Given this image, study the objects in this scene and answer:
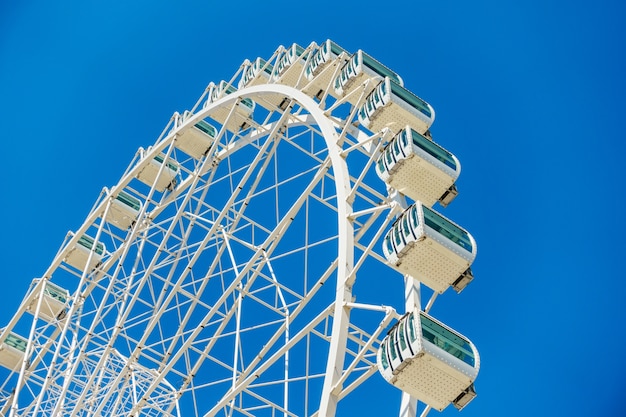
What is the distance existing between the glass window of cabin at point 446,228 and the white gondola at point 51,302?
54.9 feet

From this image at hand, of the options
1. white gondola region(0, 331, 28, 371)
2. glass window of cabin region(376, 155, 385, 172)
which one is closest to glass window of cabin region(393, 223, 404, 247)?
glass window of cabin region(376, 155, 385, 172)

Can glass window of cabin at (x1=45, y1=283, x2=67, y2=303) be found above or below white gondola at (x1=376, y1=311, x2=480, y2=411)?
above

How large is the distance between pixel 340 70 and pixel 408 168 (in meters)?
5.49

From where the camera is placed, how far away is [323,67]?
24.5 m

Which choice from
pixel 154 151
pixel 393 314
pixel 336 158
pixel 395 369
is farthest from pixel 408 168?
pixel 154 151

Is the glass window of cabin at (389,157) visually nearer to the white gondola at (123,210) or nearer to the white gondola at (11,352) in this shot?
the white gondola at (123,210)

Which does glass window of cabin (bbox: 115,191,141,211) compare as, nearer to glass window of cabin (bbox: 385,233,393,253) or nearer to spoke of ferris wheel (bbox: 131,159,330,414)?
spoke of ferris wheel (bbox: 131,159,330,414)

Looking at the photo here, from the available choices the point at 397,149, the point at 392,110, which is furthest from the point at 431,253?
the point at 392,110

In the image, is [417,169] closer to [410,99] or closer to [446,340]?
[410,99]

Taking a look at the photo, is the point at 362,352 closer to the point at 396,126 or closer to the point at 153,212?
the point at 396,126

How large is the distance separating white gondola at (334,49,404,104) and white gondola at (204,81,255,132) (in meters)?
4.08

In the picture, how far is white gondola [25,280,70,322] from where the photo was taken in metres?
30.7

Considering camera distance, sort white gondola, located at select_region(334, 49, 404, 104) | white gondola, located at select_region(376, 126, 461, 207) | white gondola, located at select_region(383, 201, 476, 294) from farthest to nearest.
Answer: white gondola, located at select_region(334, 49, 404, 104) < white gondola, located at select_region(376, 126, 461, 207) < white gondola, located at select_region(383, 201, 476, 294)

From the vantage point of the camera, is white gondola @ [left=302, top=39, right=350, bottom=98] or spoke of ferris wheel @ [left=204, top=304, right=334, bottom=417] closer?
spoke of ferris wheel @ [left=204, top=304, right=334, bottom=417]
